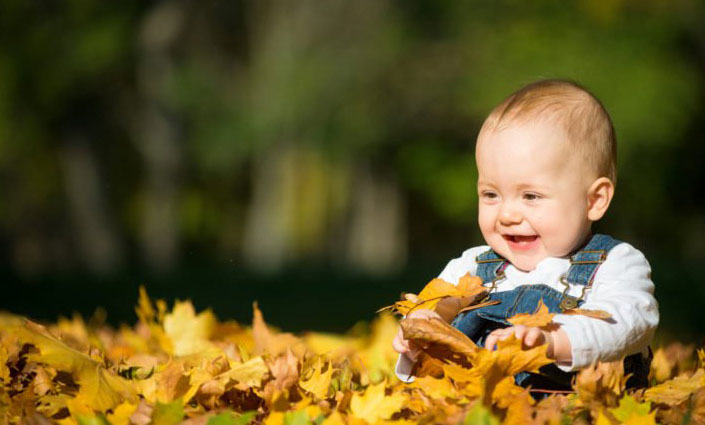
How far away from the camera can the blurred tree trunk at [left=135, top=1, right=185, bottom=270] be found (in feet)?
75.5

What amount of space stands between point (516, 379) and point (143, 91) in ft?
75.0

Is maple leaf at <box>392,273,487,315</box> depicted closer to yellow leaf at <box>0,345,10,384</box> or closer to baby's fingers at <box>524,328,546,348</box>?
baby's fingers at <box>524,328,546,348</box>

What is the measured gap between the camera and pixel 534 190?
94.0 inches

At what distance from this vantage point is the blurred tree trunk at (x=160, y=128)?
2300 cm

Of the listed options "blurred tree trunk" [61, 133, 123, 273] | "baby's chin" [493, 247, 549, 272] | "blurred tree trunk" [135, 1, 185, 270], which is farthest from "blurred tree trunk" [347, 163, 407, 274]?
"baby's chin" [493, 247, 549, 272]

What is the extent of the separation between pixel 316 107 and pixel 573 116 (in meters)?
19.9

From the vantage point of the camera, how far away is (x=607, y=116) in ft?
8.17

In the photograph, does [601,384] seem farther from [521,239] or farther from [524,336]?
[521,239]

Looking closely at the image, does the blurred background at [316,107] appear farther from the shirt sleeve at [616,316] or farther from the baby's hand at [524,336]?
the baby's hand at [524,336]

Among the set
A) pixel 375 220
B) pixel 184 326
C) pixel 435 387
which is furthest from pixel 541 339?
pixel 375 220

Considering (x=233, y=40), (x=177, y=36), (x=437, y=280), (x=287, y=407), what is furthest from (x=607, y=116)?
(x=233, y=40)

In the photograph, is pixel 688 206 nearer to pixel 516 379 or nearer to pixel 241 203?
pixel 241 203

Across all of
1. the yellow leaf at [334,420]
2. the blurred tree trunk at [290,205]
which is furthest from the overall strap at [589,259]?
the blurred tree trunk at [290,205]

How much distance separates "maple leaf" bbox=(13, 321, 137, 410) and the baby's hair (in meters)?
1.16
